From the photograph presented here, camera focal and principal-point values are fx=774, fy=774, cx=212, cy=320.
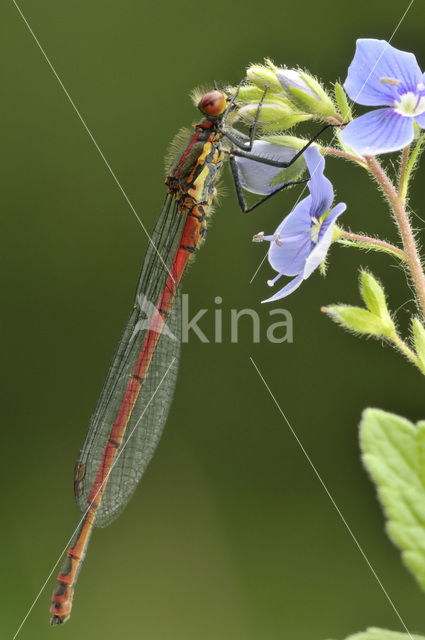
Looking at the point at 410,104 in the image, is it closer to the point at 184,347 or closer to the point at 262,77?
the point at 262,77

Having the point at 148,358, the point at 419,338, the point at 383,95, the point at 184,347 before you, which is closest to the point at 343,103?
the point at 383,95

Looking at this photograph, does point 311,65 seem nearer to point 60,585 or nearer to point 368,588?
point 368,588

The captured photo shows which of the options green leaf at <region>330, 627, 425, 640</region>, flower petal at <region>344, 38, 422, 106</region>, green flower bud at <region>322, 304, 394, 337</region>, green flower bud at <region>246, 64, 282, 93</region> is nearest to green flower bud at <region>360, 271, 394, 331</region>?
green flower bud at <region>322, 304, 394, 337</region>

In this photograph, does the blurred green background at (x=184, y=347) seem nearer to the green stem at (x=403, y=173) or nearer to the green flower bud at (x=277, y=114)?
the green flower bud at (x=277, y=114)

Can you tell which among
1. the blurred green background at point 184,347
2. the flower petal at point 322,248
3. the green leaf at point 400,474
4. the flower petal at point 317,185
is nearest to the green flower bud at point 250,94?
the flower petal at point 317,185

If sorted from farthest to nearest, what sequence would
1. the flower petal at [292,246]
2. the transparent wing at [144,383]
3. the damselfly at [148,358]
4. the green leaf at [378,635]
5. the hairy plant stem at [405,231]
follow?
the transparent wing at [144,383] → the damselfly at [148,358] → the flower petal at [292,246] → the hairy plant stem at [405,231] → the green leaf at [378,635]

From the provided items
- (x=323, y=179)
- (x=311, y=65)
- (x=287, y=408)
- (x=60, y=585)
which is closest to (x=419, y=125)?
(x=323, y=179)
